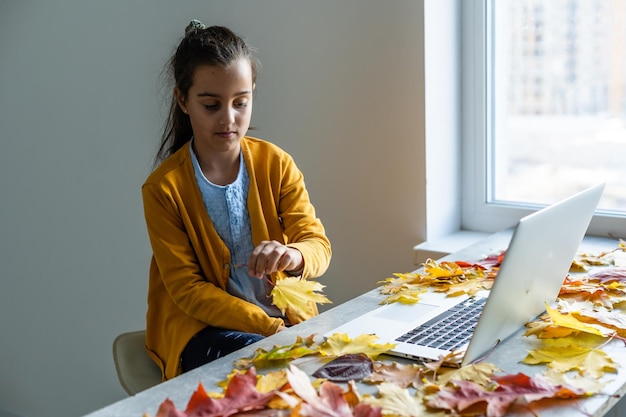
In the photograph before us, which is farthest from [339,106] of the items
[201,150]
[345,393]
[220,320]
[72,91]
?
[345,393]

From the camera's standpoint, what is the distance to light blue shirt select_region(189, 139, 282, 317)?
1.78 meters

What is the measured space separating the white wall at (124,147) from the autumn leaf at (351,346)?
97 centimetres

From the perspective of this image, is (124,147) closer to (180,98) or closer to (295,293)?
(180,98)

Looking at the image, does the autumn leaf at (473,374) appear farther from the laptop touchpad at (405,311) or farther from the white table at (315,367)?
the laptop touchpad at (405,311)

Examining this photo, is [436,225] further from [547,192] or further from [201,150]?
[201,150]

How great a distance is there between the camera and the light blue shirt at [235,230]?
1.78 meters

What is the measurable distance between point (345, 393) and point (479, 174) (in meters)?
1.36

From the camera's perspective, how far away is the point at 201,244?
1750 mm

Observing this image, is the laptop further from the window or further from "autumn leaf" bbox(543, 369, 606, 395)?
the window

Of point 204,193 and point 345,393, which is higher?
point 204,193

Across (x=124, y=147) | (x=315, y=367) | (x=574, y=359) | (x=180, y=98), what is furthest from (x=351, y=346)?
(x=124, y=147)

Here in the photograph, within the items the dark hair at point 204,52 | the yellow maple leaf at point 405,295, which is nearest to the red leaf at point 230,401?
the yellow maple leaf at point 405,295

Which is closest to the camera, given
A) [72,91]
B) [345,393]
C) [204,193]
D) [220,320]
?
[345,393]

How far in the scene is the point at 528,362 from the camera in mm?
1190
